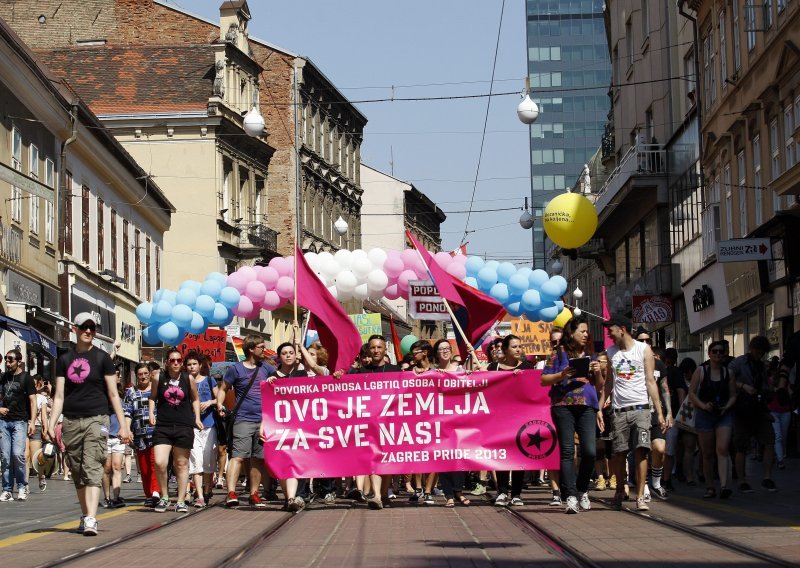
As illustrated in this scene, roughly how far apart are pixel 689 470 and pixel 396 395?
A: 507 centimetres

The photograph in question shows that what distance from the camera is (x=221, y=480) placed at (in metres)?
21.5

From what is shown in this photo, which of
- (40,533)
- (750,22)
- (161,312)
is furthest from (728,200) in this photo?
(40,533)

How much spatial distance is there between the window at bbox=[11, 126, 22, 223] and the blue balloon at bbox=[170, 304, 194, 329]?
6672 mm

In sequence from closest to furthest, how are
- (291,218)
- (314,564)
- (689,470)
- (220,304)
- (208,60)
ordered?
(314,564) → (689,470) → (220,304) → (208,60) → (291,218)

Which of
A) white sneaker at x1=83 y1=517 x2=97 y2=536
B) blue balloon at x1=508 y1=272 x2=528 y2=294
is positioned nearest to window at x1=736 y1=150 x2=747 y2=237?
blue balloon at x1=508 y1=272 x2=528 y2=294

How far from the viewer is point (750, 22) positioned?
1132 inches

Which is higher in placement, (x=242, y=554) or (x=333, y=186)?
(x=333, y=186)

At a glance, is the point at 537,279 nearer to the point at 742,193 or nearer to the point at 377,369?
the point at 742,193

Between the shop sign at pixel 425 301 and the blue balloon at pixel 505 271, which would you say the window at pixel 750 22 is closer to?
the blue balloon at pixel 505 271

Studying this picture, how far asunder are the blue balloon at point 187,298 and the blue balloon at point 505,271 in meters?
4.95

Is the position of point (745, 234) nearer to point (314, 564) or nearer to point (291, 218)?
point (314, 564)

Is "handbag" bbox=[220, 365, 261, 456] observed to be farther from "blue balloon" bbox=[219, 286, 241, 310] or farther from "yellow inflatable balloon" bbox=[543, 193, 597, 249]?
"yellow inflatable balloon" bbox=[543, 193, 597, 249]

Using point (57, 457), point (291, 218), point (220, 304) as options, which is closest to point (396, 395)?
point (220, 304)

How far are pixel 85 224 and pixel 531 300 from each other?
16622 millimetres
